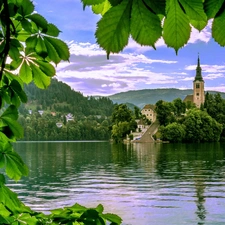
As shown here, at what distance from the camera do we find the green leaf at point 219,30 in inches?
24.3

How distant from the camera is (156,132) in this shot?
10312 cm

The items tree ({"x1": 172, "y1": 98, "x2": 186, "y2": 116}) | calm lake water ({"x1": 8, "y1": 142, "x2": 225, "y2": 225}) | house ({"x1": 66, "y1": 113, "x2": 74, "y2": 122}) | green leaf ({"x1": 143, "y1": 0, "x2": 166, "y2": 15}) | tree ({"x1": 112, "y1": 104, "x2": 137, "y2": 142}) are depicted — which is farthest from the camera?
house ({"x1": 66, "y1": 113, "x2": 74, "y2": 122})

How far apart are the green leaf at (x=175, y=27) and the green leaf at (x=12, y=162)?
72cm

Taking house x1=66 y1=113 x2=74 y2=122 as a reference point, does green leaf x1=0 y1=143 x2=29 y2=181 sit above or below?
below

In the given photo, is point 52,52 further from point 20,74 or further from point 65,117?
point 65,117

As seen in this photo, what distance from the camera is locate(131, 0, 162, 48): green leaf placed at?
24.2 inches

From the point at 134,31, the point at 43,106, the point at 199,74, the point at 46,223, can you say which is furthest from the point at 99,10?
the point at 43,106

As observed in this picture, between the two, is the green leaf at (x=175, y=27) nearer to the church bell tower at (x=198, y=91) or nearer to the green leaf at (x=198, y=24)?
the green leaf at (x=198, y=24)

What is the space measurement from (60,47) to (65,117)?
556 feet

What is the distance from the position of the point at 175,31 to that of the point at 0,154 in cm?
75

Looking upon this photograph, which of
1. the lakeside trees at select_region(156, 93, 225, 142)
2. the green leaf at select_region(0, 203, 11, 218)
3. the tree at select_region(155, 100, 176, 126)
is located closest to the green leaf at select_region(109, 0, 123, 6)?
the green leaf at select_region(0, 203, 11, 218)

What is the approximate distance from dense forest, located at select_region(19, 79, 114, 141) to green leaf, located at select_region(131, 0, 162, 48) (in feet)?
429

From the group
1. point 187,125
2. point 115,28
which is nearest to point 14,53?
point 115,28

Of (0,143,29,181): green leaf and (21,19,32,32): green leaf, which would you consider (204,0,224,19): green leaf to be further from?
(0,143,29,181): green leaf
